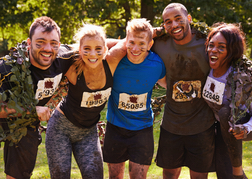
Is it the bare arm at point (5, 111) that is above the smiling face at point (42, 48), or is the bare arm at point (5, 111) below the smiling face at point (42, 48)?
below

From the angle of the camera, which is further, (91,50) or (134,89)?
(134,89)

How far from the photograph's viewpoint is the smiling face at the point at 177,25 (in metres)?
3.46

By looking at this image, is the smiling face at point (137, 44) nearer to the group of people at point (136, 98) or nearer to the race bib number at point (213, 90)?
the group of people at point (136, 98)

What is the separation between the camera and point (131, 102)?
11.4ft

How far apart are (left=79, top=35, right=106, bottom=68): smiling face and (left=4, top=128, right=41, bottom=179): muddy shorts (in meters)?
0.96

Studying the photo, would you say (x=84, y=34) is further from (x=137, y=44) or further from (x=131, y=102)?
(x=131, y=102)

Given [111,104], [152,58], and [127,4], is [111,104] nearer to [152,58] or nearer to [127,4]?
[152,58]

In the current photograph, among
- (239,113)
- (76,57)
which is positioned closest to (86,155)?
(76,57)

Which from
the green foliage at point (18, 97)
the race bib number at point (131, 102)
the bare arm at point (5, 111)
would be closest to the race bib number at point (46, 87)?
→ the green foliage at point (18, 97)

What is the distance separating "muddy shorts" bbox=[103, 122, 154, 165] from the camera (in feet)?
11.3

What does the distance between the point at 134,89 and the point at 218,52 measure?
100 cm

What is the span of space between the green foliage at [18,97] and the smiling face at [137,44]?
1082mm

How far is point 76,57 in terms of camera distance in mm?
3328

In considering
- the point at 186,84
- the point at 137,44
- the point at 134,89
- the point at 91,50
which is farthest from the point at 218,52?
the point at 91,50
